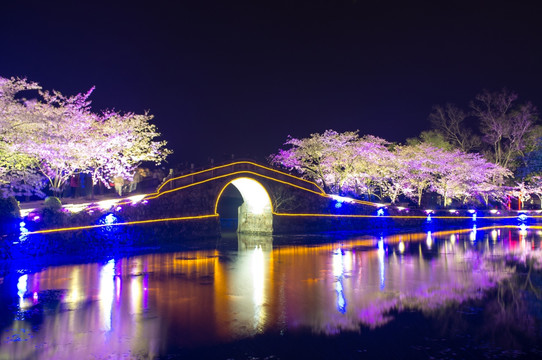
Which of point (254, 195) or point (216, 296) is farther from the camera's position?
point (254, 195)

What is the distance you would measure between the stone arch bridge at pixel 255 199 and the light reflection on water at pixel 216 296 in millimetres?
7155

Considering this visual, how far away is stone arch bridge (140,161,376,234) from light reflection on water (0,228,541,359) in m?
7.15

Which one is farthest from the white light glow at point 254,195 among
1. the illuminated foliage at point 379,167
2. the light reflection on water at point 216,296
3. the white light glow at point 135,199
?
the light reflection on water at point 216,296

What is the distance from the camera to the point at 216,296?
1070 centimetres

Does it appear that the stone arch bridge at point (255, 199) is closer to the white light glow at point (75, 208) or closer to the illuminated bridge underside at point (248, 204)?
the illuminated bridge underside at point (248, 204)

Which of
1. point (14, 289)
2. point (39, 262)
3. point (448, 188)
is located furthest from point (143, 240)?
point (448, 188)

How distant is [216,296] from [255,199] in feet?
67.4

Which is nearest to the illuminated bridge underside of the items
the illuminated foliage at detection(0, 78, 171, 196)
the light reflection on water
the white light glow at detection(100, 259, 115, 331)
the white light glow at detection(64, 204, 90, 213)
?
the white light glow at detection(64, 204, 90, 213)

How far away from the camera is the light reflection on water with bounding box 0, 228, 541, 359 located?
760 centimetres

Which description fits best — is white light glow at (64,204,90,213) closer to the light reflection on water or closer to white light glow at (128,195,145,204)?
white light glow at (128,195,145,204)

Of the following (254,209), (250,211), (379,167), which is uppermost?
(379,167)

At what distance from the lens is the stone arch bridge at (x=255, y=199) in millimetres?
25453

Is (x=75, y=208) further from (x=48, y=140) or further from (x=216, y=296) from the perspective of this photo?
(x=216, y=296)

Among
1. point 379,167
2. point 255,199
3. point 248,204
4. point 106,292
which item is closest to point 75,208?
point 106,292
